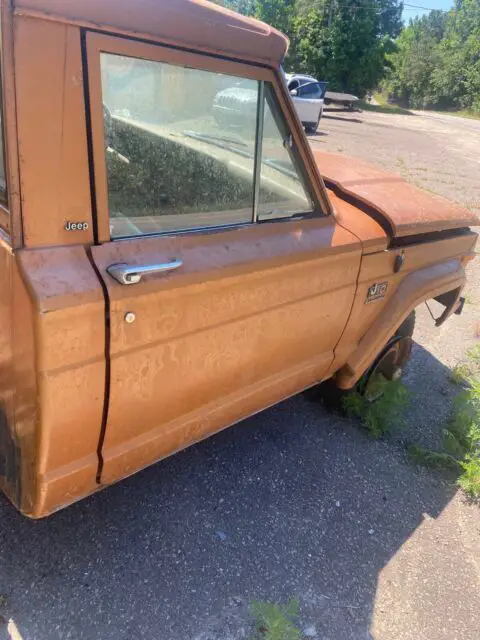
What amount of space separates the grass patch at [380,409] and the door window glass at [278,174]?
4.85ft

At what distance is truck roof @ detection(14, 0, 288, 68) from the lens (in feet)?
4.83

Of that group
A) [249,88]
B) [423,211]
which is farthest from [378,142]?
[249,88]

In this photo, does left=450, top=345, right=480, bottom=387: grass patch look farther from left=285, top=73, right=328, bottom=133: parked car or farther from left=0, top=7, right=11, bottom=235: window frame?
left=285, top=73, right=328, bottom=133: parked car

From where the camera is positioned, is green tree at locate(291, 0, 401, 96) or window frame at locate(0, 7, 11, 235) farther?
green tree at locate(291, 0, 401, 96)

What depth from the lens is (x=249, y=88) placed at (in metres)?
2.01

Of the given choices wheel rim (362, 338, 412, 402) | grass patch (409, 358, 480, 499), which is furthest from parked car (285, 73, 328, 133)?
grass patch (409, 358, 480, 499)

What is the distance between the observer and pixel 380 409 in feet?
11.0

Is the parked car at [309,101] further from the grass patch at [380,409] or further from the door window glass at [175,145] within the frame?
the door window glass at [175,145]

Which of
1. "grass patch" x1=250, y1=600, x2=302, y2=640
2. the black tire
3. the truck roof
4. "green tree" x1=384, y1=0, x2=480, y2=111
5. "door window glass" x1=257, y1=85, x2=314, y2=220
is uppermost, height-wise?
"green tree" x1=384, y1=0, x2=480, y2=111

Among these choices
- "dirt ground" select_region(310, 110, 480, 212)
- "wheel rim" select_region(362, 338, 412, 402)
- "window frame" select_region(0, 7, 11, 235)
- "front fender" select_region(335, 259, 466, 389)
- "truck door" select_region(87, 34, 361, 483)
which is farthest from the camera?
"dirt ground" select_region(310, 110, 480, 212)

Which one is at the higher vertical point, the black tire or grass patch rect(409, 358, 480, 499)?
the black tire

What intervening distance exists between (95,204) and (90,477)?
0.95 metres

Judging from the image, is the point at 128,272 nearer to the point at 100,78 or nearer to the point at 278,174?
the point at 100,78

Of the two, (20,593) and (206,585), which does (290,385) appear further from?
(20,593)
